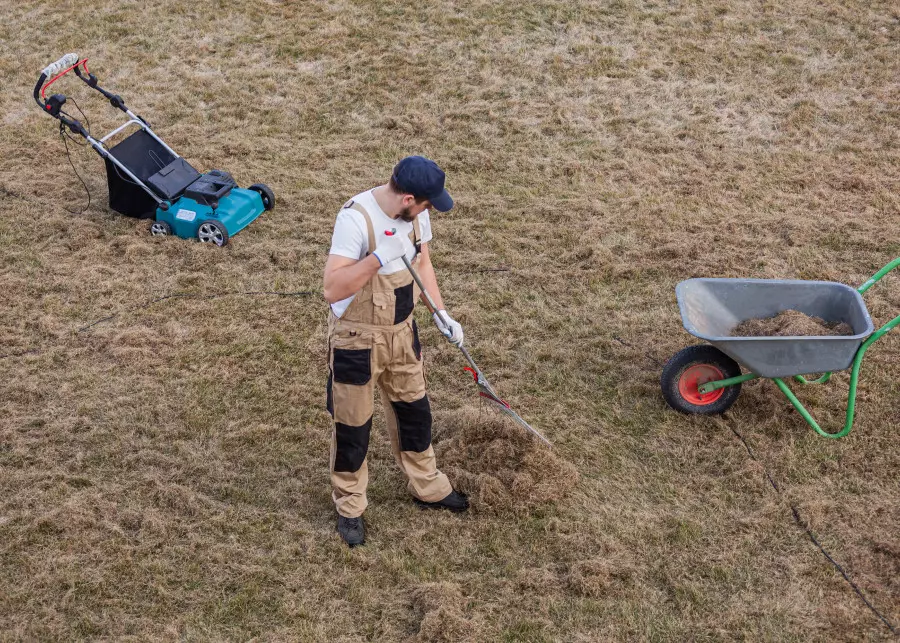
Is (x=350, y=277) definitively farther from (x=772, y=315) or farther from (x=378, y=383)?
(x=772, y=315)

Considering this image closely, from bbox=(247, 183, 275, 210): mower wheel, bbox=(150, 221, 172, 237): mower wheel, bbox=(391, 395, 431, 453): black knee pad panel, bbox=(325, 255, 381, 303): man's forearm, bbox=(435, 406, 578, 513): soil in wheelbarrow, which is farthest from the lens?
bbox=(247, 183, 275, 210): mower wheel

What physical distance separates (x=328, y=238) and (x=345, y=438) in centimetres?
275

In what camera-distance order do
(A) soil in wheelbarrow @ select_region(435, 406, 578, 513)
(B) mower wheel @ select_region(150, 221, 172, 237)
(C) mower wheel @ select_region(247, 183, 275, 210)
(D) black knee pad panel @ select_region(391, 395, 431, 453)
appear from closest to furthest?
(D) black knee pad panel @ select_region(391, 395, 431, 453) → (A) soil in wheelbarrow @ select_region(435, 406, 578, 513) → (B) mower wheel @ select_region(150, 221, 172, 237) → (C) mower wheel @ select_region(247, 183, 275, 210)

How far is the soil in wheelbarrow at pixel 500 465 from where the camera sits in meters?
3.97

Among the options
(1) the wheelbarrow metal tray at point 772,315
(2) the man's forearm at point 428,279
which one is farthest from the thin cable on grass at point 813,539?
(2) the man's forearm at point 428,279

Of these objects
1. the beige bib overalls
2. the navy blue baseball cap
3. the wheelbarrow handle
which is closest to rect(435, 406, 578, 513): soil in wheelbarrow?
the beige bib overalls

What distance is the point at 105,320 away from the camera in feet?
17.4

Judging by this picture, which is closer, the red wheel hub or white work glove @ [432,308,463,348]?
white work glove @ [432,308,463,348]

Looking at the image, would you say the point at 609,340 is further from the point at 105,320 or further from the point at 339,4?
the point at 339,4

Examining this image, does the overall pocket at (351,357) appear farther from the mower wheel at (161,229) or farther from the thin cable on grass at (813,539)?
the mower wheel at (161,229)

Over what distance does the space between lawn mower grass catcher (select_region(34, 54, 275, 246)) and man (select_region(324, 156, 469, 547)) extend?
2.77 meters

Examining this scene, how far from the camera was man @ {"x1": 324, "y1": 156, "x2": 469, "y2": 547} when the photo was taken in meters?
3.12

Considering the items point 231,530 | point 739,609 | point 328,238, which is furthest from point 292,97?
point 739,609

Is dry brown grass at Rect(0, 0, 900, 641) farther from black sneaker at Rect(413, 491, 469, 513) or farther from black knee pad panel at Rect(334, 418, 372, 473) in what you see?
black knee pad panel at Rect(334, 418, 372, 473)
